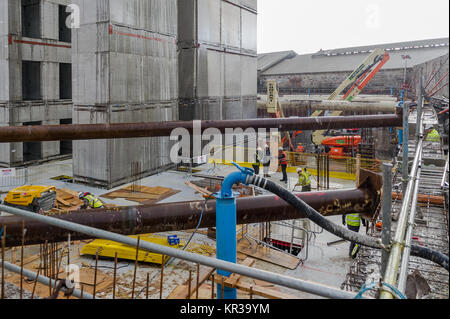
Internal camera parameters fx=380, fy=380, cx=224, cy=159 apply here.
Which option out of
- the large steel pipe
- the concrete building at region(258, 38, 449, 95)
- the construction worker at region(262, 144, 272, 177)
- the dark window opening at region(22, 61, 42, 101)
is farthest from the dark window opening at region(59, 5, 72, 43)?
the concrete building at region(258, 38, 449, 95)

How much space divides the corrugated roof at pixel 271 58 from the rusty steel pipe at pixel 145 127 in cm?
5018

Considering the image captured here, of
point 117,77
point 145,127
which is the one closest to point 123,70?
point 117,77

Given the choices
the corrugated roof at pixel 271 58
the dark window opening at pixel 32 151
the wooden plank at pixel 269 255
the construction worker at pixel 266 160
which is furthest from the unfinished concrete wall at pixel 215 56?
the corrugated roof at pixel 271 58

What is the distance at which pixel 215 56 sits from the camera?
20.2 metres

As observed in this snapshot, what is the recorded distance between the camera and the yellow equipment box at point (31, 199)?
11.5 metres

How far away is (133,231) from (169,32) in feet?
50.1

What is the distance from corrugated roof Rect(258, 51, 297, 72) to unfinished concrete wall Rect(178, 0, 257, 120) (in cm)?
3215

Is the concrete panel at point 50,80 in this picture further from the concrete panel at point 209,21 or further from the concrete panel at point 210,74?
the concrete panel at point 209,21

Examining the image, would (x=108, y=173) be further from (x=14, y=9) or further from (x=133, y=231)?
(x=133, y=231)

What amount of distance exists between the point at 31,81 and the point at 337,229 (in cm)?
2272

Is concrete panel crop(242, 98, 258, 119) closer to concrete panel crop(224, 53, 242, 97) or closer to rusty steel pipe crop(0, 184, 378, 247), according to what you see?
concrete panel crop(224, 53, 242, 97)

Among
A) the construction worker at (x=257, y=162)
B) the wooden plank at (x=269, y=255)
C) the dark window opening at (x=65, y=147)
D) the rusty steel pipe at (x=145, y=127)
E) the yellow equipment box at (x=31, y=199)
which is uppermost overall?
the rusty steel pipe at (x=145, y=127)

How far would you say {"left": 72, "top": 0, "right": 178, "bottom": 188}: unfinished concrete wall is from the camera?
14.5 meters

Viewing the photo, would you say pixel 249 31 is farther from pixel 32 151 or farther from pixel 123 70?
pixel 32 151
